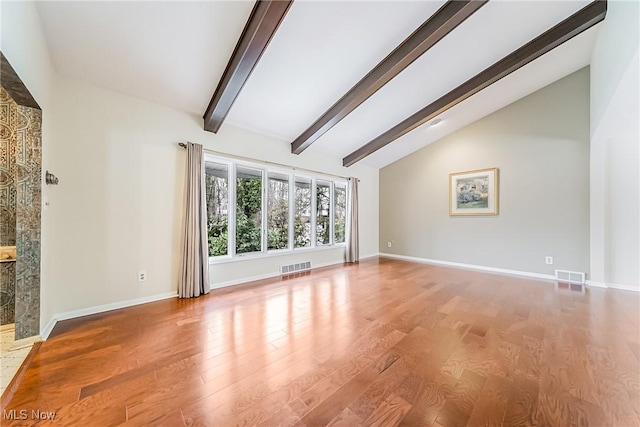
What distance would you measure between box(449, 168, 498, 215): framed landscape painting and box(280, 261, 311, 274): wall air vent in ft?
11.4

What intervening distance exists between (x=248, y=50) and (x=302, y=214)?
321cm

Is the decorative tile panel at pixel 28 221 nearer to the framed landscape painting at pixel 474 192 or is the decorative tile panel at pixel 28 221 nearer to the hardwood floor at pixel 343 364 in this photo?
the hardwood floor at pixel 343 364

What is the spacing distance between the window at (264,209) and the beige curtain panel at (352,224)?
0.31 metres

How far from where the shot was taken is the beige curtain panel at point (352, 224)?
18.7 ft

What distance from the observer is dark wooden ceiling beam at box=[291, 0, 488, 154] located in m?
2.33

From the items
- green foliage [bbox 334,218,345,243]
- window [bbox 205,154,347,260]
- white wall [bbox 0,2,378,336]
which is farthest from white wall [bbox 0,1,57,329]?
green foliage [bbox 334,218,345,243]

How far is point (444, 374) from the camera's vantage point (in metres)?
1.65

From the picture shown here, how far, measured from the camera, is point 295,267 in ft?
15.6

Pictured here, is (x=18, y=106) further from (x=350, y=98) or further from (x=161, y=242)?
(x=350, y=98)

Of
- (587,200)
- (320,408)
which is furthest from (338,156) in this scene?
(320,408)

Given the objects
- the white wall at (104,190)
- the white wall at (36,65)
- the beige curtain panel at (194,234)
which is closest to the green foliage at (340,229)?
the beige curtain panel at (194,234)

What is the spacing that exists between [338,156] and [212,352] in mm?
4627

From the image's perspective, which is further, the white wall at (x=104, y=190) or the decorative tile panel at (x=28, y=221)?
the white wall at (x=104, y=190)

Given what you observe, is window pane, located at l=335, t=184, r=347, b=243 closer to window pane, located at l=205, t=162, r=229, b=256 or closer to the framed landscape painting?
the framed landscape painting
